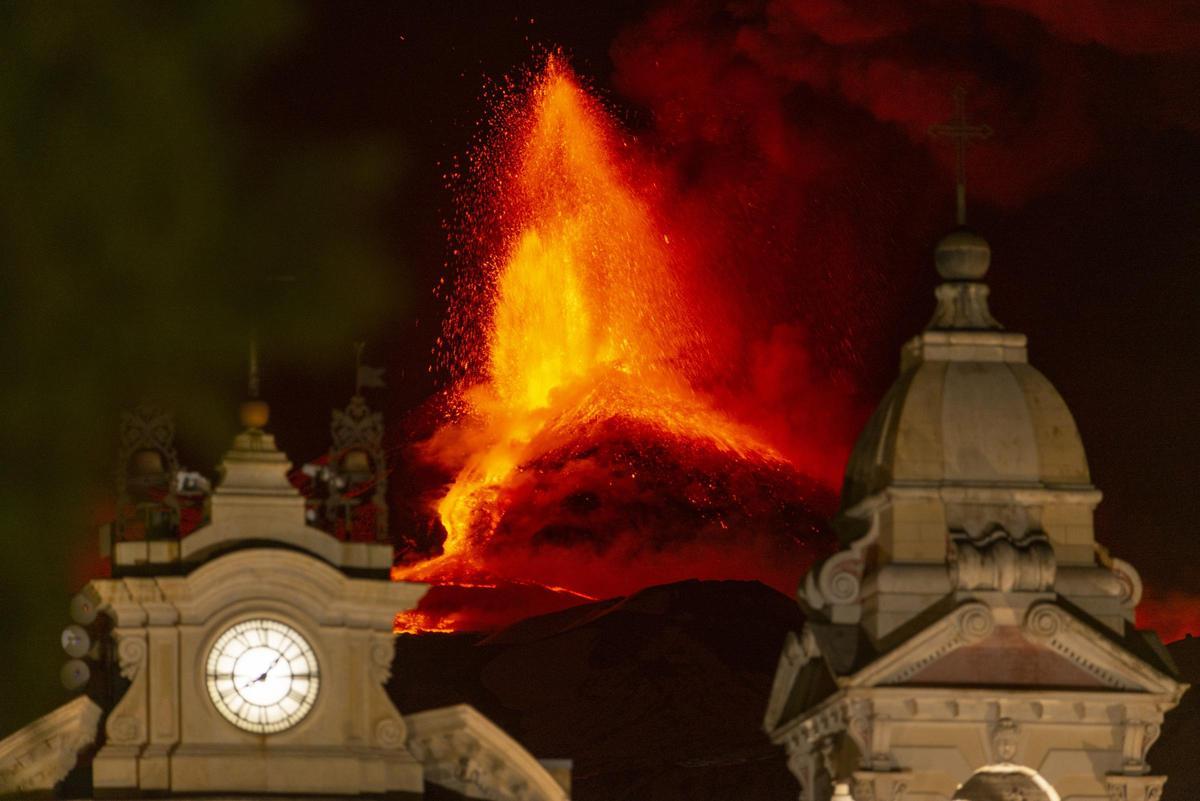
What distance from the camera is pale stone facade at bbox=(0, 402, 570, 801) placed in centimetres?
4419

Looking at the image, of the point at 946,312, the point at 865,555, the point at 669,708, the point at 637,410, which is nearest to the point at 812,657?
the point at 865,555

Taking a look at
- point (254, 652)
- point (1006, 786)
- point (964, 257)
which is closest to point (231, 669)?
point (254, 652)

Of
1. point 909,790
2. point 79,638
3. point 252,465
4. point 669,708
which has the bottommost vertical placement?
point 909,790

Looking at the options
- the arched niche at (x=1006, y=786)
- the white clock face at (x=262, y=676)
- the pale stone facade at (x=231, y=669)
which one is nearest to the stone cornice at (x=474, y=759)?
the pale stone facade at (x=231, y=669)

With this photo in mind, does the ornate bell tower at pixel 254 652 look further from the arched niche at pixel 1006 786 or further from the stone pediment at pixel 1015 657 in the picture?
the arched niche at pixel 1006 786

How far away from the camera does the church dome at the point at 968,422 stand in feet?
147

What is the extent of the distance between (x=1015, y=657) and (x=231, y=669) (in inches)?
480

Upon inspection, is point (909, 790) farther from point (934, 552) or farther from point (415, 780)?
point (415, 780)

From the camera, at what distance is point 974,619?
43469 millimetres

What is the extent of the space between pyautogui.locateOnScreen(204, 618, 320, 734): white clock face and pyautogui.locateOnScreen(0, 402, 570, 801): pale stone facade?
38 mm

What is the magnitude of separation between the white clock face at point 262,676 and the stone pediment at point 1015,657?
8592 mm

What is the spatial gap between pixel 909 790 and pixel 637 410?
239 feet

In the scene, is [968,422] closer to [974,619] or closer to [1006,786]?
[974,619]

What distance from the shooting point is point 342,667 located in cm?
4494
